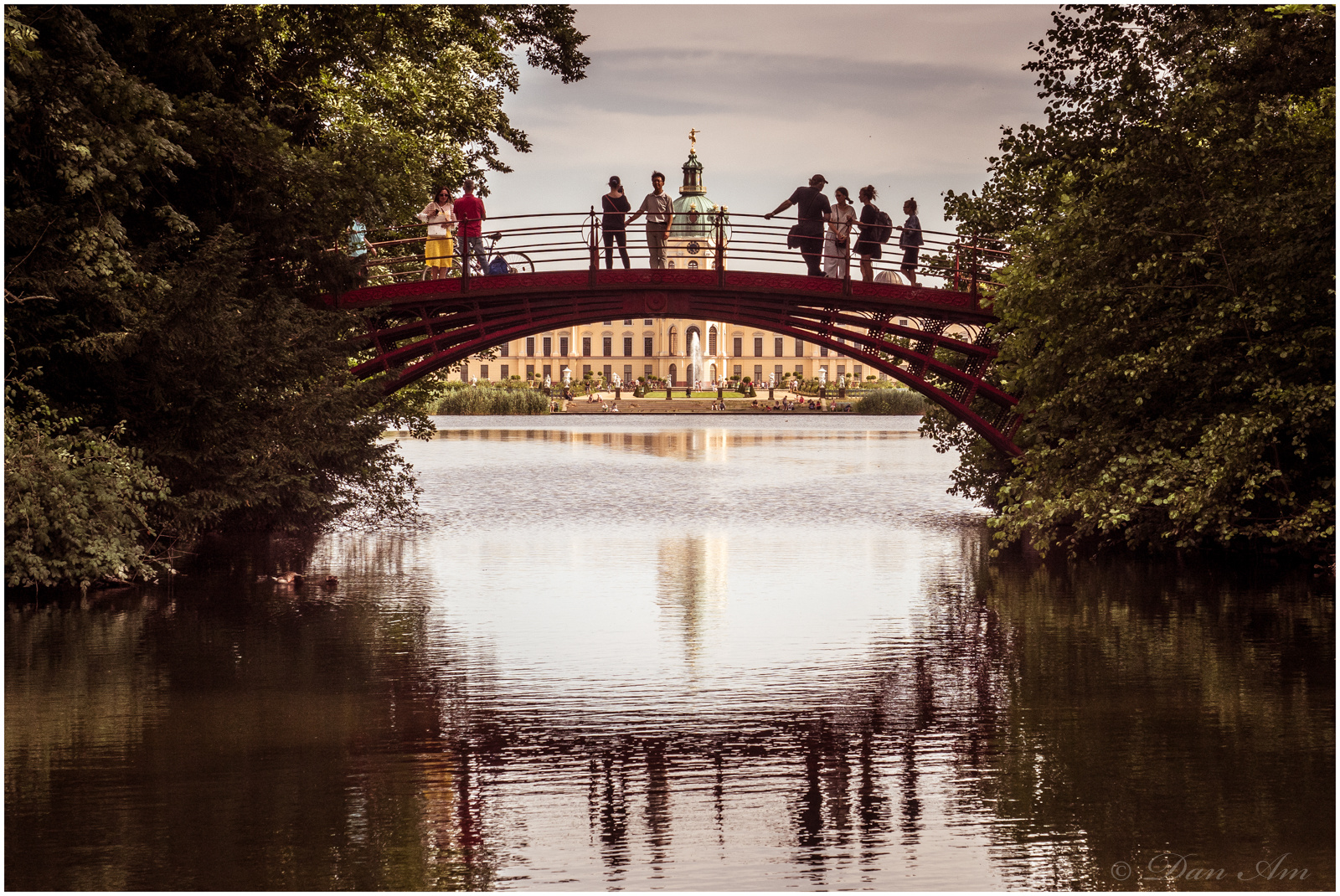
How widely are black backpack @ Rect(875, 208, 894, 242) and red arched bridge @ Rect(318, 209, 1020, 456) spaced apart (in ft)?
2.41

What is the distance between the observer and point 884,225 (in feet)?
70.8

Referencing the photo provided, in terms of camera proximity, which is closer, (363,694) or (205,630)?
(363,694)

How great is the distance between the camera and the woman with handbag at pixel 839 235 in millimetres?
22047

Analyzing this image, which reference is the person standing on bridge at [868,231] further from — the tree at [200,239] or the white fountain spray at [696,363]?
the white fountain spray at [696,363]

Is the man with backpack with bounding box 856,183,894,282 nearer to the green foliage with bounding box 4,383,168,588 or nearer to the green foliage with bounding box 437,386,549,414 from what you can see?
the green foliage with bounding box 4,383,168,588

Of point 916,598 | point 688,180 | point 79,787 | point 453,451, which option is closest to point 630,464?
point 453,451

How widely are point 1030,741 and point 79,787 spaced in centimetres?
564

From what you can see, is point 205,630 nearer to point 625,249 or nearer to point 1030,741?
point 1030,741

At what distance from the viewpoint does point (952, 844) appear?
757cm

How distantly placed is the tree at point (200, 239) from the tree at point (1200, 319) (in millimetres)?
A: 8171

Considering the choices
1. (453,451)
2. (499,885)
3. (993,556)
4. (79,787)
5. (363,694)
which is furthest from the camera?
(453,451)

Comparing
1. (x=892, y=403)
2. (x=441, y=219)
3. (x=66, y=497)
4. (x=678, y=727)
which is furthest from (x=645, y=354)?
(x=678, y=727)

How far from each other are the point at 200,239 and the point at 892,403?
58.2 meters

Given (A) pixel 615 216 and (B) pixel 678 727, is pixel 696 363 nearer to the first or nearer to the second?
(A) pixel 615 216
